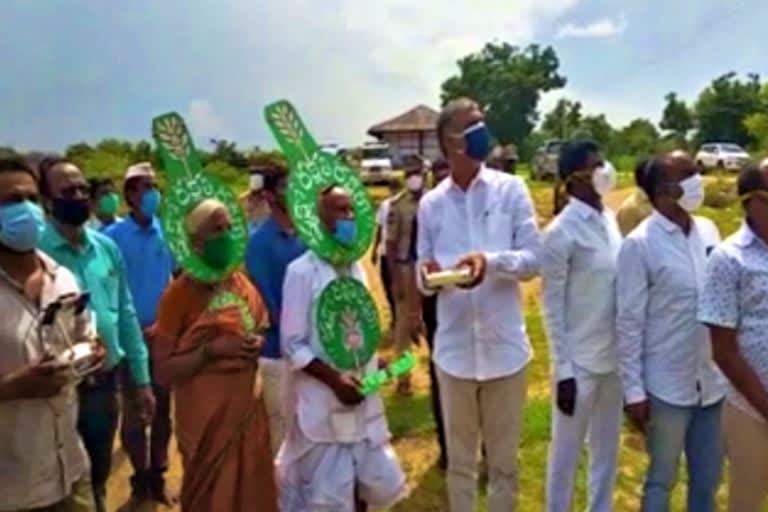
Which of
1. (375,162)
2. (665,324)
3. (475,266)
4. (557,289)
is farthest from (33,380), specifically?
(375,162)

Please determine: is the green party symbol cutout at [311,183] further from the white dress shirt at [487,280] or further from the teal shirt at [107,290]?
the teal shirt at [107,290]

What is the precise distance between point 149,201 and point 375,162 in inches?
1098

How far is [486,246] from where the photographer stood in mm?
4164

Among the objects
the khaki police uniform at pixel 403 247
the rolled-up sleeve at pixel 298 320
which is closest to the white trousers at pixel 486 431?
the rolled-up sleeve at pixel 298 320

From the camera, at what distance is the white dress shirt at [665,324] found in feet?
12.9

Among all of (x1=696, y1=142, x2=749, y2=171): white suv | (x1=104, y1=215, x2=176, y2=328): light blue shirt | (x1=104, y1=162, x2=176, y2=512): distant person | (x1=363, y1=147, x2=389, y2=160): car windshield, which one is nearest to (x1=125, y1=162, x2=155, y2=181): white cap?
(x1=104, y1=162, x2=176, y2=512): distant person

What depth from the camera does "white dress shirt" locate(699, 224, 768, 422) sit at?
3.55 metres

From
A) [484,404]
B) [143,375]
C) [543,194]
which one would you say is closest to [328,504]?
[484,404]

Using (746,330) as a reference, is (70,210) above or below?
above

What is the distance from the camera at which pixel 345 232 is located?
3971mm

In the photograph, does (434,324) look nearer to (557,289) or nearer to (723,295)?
(557,289)

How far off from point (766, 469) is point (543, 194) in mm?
22405

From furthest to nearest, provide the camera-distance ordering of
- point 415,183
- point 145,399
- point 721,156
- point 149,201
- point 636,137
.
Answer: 1. point 636,137
2. point 721,156
3. point 415,183
4. point 149,201
5. point 145,399

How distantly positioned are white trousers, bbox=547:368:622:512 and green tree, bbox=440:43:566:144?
4938 centimetres
